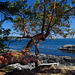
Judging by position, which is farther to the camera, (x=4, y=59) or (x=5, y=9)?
(x=5, y=9)

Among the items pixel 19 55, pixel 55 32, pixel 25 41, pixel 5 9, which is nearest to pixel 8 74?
pixel 25 41

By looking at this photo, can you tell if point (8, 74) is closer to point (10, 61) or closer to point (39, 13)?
point (10, 61)

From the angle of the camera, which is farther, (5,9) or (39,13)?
(39,13)

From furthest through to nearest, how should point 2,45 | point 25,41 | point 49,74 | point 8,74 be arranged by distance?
point 25,41, point 8,74, point 49,74, point 2,45

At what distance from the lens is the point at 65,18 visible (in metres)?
8.84

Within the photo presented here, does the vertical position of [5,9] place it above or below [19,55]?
above

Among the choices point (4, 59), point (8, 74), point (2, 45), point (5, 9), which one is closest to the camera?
point (4, 59)

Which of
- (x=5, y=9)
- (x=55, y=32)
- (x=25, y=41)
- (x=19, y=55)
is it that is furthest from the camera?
(x=55, y=32)

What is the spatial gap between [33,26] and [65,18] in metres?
5.18

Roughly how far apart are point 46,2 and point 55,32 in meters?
4.44

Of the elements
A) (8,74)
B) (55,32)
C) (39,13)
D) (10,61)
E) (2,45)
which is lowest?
(8,74)

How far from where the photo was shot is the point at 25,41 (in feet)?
33.1

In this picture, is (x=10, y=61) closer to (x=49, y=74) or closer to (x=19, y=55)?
(x=19, y=55)

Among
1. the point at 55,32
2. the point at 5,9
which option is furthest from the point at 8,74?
the point at 55,32
